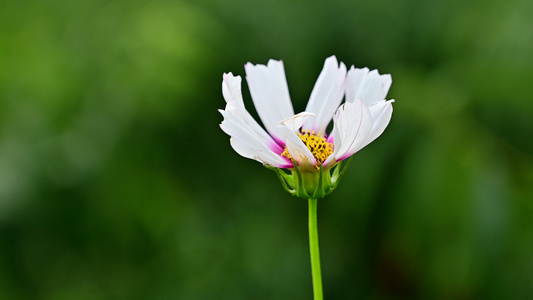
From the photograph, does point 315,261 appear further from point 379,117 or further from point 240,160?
point 240,160

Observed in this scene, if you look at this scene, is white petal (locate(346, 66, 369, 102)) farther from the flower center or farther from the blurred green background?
the blurred green background

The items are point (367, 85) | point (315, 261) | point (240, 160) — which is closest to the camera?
point (315, 261)

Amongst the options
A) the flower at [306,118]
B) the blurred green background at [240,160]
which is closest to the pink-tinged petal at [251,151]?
the flower at [306,118]

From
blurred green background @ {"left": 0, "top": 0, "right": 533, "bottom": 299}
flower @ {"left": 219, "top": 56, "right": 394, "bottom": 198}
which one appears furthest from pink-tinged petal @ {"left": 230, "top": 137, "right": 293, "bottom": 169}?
blurred green background @ {"left": 0, "top": 0, "right": 533, "bottom": 299}

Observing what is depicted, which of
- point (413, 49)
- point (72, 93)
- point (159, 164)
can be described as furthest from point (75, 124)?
point (413, 49)

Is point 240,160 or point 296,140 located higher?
point 296,140

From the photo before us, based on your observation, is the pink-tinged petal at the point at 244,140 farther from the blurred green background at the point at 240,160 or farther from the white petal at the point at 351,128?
the blurred green background at the point at 240,160

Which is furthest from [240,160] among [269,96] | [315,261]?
[315,261]

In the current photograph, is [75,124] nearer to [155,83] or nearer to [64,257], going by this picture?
[155,83]
